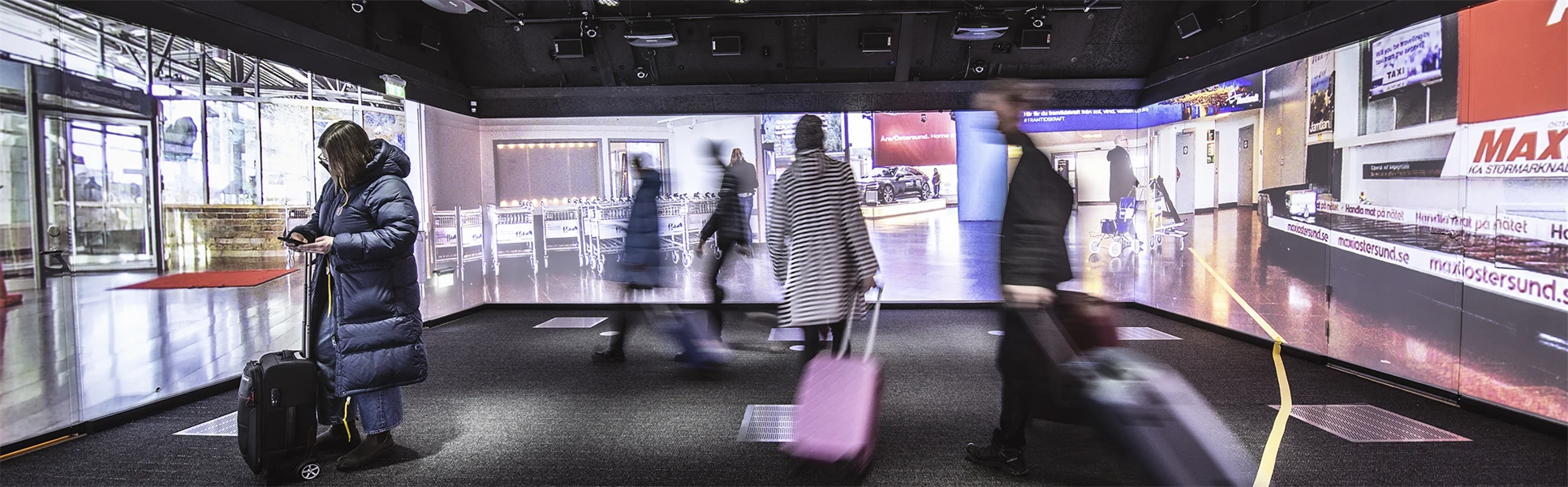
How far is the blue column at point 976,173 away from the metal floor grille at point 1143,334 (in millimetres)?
1806

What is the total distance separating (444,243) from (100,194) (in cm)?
323

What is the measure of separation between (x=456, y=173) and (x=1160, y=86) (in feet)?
24.0

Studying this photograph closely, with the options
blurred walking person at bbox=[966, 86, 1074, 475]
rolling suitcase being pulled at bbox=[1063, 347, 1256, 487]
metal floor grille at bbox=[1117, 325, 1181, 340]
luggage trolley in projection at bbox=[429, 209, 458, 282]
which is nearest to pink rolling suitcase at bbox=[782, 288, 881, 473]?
blurred walking person at bbox=[966, 86, 1074, 475]

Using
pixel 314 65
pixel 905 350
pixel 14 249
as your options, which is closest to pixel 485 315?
pixel 314 65

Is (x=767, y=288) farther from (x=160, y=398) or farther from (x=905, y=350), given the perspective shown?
(x=160, y=398)

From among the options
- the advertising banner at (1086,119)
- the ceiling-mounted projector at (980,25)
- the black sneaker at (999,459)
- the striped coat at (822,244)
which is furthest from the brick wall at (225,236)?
the advertising banner at (1086,119)

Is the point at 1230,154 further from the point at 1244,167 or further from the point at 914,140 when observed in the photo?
the point at 914,140

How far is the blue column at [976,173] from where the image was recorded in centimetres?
743

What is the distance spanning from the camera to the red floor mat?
429cm

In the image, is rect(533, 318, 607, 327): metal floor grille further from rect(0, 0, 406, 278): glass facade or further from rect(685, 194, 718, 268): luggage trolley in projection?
rect(0, 0, 406, 278): glass facade

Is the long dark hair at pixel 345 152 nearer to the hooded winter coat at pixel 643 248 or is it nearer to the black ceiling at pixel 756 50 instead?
the hooded winter coat at pixel 643 248

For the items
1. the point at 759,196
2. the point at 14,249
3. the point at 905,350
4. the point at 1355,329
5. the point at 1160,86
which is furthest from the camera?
the point at 759,196

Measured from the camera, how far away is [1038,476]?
2.85 m

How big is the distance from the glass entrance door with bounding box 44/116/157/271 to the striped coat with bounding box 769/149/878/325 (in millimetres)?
3917
